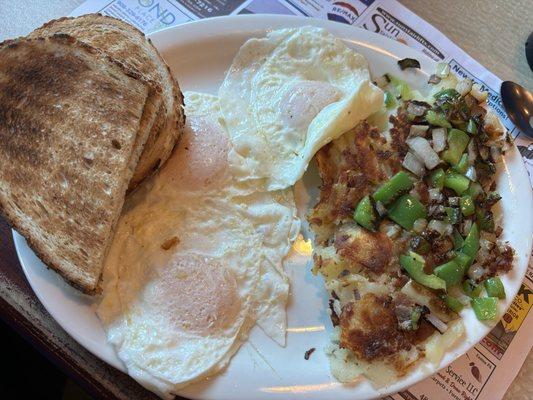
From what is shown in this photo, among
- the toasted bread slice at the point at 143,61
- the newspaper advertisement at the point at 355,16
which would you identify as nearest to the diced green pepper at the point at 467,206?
the newspaper advertisement at the point at 355,16

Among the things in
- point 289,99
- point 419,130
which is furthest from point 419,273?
point 289,99

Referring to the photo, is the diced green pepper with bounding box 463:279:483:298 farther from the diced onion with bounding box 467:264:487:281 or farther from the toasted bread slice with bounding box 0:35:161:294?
the toasted bread slice with bounding box 0:35:161:294

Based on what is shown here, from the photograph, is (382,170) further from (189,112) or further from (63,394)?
(63,394)

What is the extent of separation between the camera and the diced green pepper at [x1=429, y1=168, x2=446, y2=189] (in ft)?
6.38

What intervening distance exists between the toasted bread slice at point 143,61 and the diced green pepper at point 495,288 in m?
1.26

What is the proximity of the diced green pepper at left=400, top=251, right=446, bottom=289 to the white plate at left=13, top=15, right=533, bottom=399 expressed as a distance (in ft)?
0.57

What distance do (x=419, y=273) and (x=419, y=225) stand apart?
189 mm

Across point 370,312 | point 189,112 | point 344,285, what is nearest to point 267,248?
point 344,285

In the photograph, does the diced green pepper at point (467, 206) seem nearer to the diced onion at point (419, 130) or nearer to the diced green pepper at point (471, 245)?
the diced green pepper at point (471, 245)

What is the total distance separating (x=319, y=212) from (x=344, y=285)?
0.30 meters

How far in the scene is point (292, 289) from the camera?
1.97 metres

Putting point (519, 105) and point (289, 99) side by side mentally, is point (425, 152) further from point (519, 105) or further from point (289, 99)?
point (519, 105)

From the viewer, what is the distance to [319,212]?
195cm

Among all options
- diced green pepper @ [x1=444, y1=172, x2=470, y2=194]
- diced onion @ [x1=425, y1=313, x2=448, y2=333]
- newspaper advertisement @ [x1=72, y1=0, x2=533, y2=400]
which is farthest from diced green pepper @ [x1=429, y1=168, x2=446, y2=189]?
newspaper advertisement @ [x1=72, y1=0, x2=533, y2=400]
